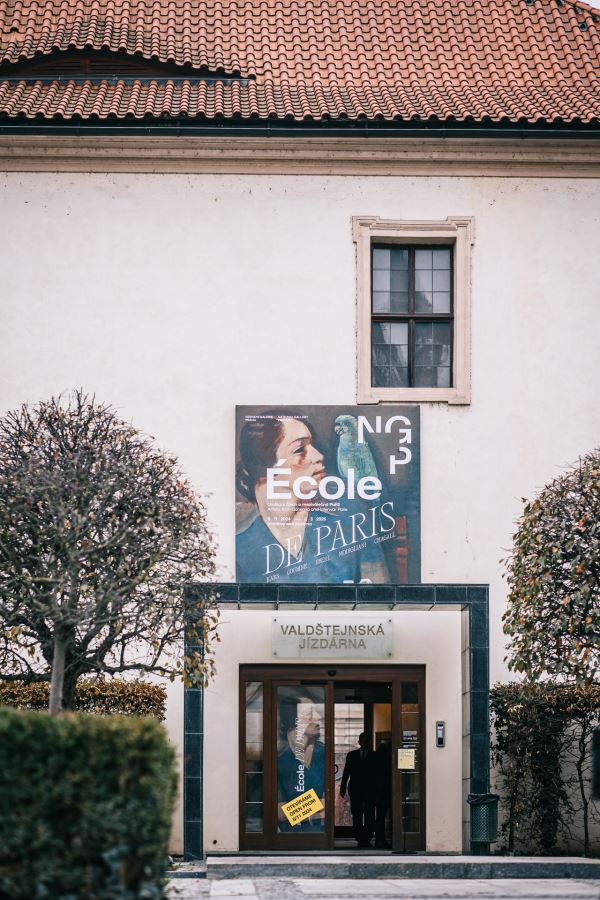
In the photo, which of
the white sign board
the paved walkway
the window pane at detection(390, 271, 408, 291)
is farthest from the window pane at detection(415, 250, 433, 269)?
the paved walkway

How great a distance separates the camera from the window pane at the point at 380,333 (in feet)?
65.9

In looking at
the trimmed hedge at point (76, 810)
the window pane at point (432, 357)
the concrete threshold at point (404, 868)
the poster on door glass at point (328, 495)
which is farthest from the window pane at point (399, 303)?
the trimmed hedge at point (76, 810)

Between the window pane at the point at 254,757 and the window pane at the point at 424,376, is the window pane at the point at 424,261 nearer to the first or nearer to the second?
the window pane at the point at 424,376

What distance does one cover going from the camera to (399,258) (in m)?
20.3

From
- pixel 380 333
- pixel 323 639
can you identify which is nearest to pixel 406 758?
pixel 323 639

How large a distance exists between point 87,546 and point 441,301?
7686mm

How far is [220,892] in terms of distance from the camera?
13.8m

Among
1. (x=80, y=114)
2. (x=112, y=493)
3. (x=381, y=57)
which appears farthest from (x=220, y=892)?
(x=381, y=57)

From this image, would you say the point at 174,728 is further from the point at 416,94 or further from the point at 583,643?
the point at 416,94

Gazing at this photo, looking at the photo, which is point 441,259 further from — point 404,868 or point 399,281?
point 404,868

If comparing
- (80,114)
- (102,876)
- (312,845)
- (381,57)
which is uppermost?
(381,57)

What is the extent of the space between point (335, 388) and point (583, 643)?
557 centimetres

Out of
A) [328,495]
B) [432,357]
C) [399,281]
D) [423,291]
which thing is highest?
[399,281]

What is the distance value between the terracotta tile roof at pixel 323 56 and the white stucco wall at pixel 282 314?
3.45 feet
